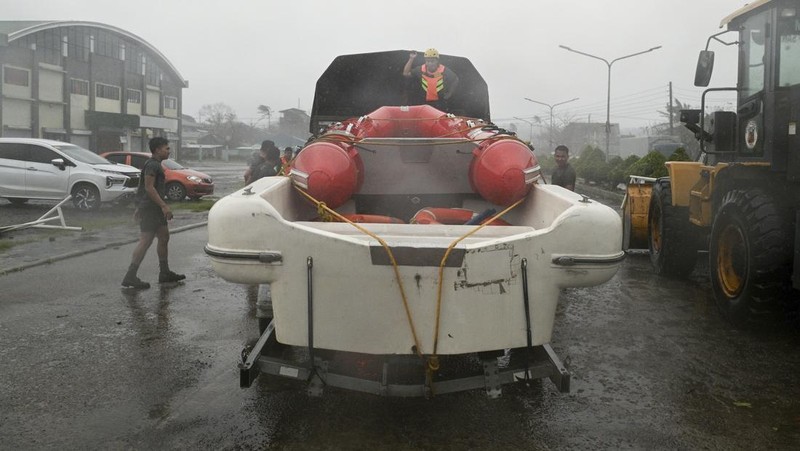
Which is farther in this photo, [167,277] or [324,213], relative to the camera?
[167,277]

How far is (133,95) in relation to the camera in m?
48.7

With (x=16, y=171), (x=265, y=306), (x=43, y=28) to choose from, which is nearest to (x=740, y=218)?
(x=265, y=306)

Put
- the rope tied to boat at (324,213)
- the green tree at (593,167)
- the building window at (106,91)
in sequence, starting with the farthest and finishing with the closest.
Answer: the building window at (106,91) < the green tree at (593,167) < the rope tied to boat at (324,213)

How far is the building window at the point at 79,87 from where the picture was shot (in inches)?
1634

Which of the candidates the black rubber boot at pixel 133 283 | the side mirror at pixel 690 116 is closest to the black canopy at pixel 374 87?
the side mirror at pixel 690 116

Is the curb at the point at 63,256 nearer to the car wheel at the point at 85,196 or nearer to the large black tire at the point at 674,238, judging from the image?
the car wheel at the point at 85,196

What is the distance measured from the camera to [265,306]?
191 inches

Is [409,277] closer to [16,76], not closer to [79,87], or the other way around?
[16,76]

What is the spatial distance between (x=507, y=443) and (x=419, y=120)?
3330 mm

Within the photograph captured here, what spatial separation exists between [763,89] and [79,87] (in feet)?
145

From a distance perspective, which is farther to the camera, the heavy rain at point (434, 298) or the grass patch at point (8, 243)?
the grass patch at point (8, 243)

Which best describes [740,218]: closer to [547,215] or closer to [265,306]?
[547,215]

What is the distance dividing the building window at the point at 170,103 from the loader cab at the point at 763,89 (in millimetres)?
52574

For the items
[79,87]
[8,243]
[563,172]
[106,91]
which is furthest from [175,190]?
[106,91]
